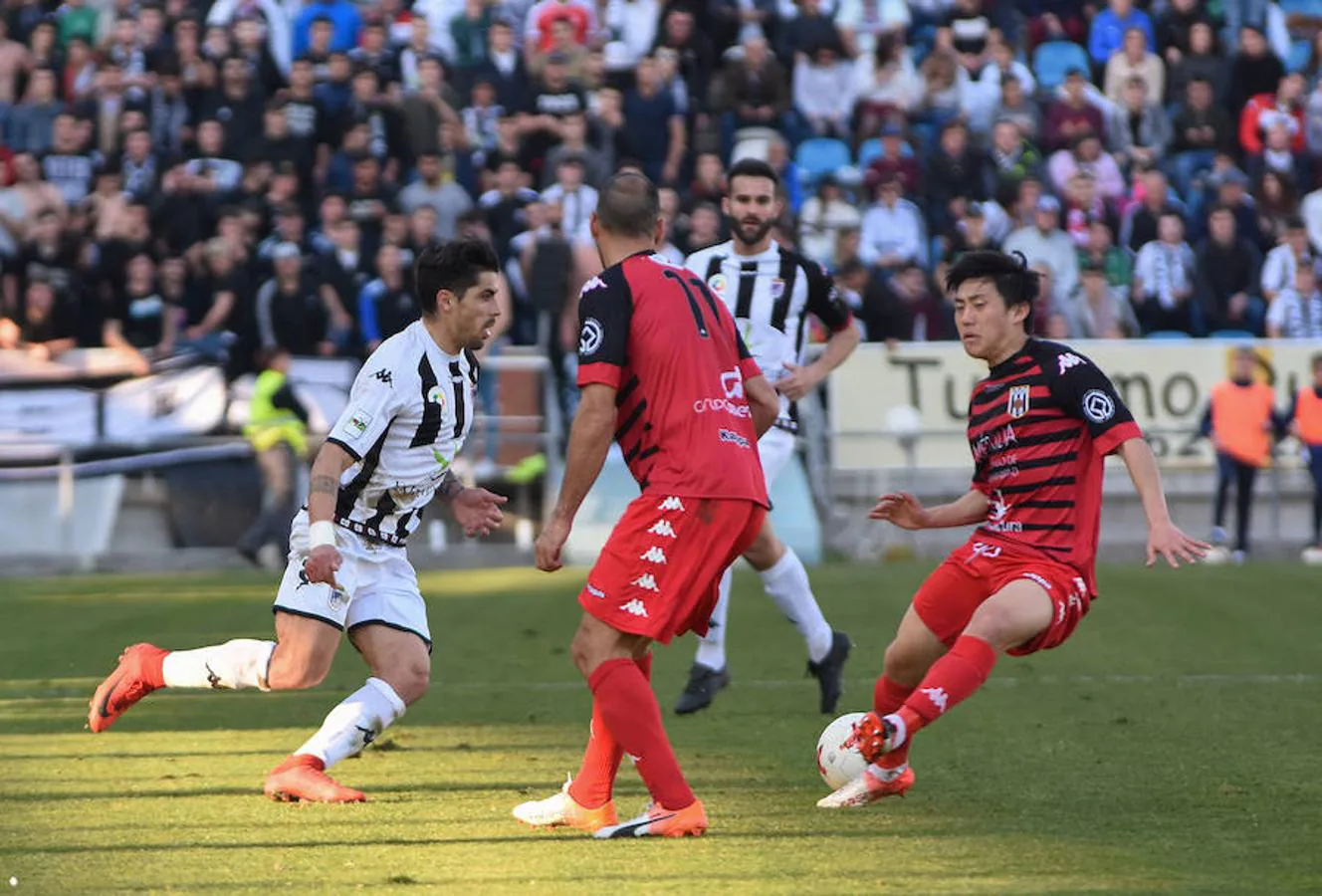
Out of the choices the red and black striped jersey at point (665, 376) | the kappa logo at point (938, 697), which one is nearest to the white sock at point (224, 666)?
the red and black striped jersey at point (665, 376)

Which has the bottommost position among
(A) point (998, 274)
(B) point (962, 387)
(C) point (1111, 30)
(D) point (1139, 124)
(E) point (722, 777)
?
(B) point (962, 387)

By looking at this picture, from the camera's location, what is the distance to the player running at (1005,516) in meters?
6.67

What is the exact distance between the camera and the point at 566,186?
18656 mm

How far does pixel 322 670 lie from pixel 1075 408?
250 centimetres

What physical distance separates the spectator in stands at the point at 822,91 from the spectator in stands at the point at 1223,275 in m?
3.67

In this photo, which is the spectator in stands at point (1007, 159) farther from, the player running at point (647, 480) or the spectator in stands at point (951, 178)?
the player running at point (647, 480)

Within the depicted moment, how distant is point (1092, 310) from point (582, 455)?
1450 cm

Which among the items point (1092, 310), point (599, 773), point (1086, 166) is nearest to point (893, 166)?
point (1086, 166)

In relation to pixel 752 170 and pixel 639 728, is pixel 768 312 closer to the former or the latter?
pixel 752 170

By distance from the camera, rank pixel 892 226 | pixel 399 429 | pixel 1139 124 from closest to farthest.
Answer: pixel 399 429, pixel 892 226, pixel 1139 124

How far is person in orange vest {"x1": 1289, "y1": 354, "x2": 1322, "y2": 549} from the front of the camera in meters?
19.3

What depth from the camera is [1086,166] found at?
69.6 feet

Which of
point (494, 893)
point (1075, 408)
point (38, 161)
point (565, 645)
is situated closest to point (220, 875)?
point (494, 893)

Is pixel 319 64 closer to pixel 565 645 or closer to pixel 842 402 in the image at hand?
pixel 842 402
